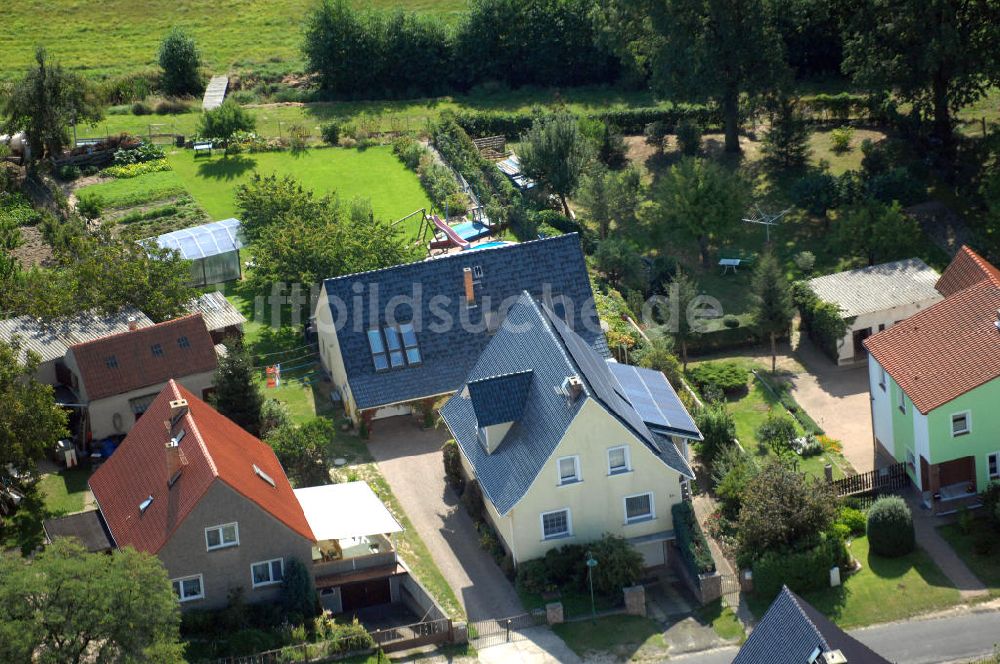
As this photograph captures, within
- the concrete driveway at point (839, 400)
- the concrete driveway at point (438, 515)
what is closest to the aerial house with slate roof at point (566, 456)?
the concrete driveway at point (438, 515)

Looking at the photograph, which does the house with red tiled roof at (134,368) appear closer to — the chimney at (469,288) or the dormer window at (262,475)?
the dormer window at (262,475)

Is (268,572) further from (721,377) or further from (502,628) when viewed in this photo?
(721,377)

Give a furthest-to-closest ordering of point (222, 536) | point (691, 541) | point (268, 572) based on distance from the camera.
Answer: point (691, 541) → point (268, 572) → point (222, 536)

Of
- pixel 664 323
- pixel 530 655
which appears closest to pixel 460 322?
pixel 664 323

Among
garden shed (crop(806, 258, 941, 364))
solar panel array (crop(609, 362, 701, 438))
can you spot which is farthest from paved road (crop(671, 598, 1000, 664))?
garden shed (crop(806, 258, 941, 364))

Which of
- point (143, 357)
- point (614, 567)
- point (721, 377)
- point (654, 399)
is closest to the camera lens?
point (614, 567)

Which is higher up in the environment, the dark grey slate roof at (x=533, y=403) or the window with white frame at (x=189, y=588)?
the dark grey slate roof at (x=533, y=403)

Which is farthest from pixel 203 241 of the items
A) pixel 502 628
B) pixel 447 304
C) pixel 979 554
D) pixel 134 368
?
pixel 979 554

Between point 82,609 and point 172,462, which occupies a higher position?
point 172,462
